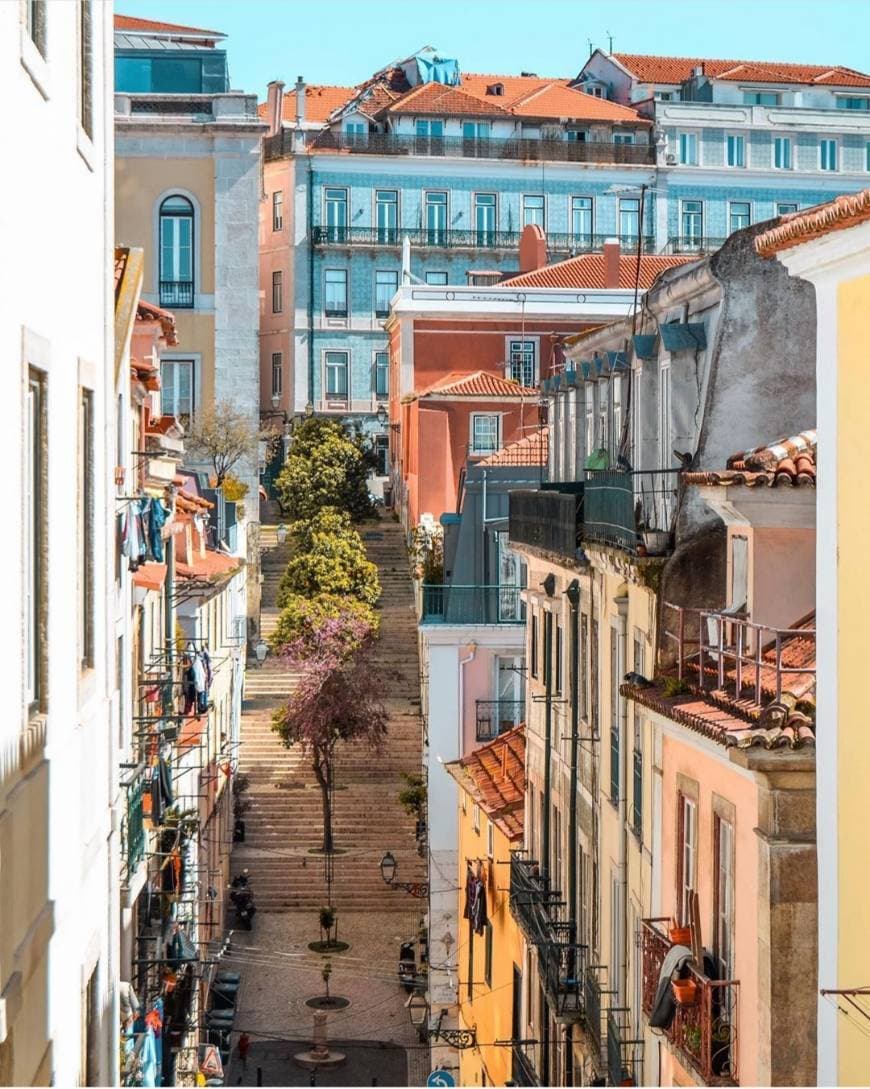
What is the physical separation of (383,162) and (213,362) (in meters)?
18.6

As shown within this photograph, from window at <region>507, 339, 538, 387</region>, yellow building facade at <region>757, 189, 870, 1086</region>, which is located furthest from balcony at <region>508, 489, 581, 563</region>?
window at <region>507, 339, 538, 387</region>

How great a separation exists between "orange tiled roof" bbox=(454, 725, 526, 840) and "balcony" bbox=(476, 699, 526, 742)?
4.41 meters

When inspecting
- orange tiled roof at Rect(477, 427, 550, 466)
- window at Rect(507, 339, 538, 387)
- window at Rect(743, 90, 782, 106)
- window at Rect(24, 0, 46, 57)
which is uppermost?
window at Rect(743, 90, 782, 106)

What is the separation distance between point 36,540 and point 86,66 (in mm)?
2774

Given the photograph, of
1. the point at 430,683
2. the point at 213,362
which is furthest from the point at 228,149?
the point at 430,683

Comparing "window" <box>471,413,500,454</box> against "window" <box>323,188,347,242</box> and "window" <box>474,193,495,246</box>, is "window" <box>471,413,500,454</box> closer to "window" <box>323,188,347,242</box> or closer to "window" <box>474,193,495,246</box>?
"window" <box>474,193,495,246</box>

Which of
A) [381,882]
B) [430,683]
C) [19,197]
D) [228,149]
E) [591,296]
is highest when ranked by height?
[228,149]

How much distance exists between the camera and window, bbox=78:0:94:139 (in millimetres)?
9625

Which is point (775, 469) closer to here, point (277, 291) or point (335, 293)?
point (335, 293)

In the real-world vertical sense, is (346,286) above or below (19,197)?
above

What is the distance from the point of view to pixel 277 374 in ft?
238

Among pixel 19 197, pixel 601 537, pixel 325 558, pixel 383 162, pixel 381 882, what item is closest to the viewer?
pixel 19 197

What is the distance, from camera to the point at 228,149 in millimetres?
53625

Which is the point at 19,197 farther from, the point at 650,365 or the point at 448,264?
the point at 448,264
